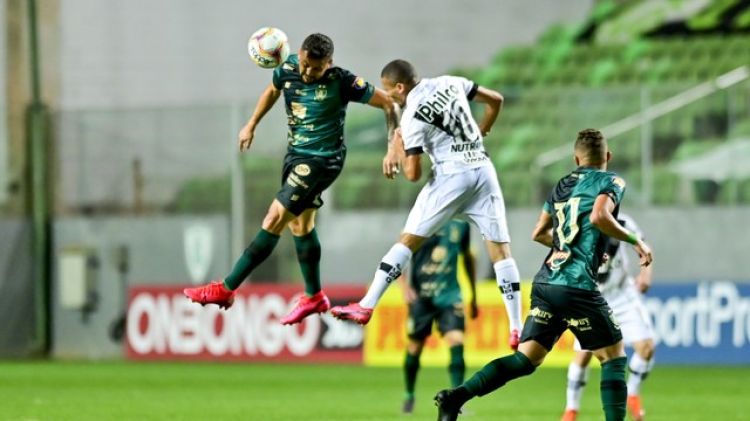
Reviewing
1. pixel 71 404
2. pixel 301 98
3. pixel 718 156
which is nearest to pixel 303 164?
pixel 301 98

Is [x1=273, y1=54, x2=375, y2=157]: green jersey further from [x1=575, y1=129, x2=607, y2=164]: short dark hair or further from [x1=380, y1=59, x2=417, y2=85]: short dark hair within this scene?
[x1=575, y1=129, x2=607, y2=164]: short dark hair

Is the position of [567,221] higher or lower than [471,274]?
higher

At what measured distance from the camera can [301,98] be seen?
10.9 meters

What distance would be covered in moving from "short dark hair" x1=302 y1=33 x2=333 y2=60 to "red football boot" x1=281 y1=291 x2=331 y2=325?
168 cm

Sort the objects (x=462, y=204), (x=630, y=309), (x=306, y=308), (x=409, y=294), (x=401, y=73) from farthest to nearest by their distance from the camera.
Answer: (x=409, y=294)
(x=630, y=309)
(x=306, y=308)
(x=462, y=204)
(x=401, y=73)

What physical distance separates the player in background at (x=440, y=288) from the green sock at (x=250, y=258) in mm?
3523

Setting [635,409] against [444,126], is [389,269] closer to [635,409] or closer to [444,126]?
[444,126]

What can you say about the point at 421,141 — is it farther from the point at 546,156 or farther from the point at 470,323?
the point at 546,156

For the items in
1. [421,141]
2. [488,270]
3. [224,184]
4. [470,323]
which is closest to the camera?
[421,141]

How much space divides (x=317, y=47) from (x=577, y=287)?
2419mm

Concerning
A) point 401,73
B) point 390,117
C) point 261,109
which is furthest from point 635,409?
point 261,109

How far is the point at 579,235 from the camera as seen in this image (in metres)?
9.57

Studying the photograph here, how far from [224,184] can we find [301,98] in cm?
1356

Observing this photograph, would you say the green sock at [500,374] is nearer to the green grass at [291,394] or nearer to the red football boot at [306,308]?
the red football boot at [306,308]
